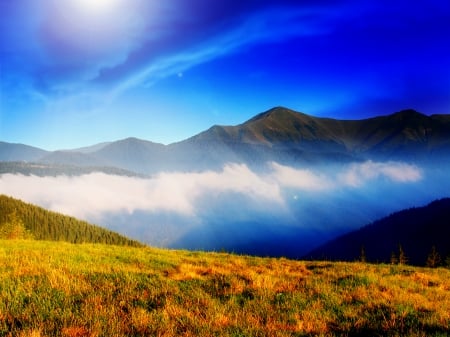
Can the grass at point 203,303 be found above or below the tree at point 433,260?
above

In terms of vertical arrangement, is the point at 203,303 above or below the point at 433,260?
above

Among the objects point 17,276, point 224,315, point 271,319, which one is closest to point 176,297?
point 224,315

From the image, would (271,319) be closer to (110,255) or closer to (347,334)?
(347,334)

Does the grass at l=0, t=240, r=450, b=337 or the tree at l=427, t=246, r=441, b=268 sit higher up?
the grass at l=0, t=240, r=450, b=337

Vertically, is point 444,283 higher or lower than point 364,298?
lower

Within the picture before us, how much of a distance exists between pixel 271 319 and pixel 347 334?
1684 millimetres

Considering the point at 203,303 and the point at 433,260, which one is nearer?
the point at 203,303

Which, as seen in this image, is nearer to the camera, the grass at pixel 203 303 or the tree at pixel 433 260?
the grass at pixel 203 303

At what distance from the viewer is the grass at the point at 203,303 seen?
7.26 m

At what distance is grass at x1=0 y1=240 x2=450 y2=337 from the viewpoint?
23.8 feet

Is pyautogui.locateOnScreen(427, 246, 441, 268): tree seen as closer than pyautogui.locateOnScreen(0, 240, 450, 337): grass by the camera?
No

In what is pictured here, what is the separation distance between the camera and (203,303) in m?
9.16

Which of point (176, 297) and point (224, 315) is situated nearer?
point (224, 315)

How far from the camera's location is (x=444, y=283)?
1474 centimetres
